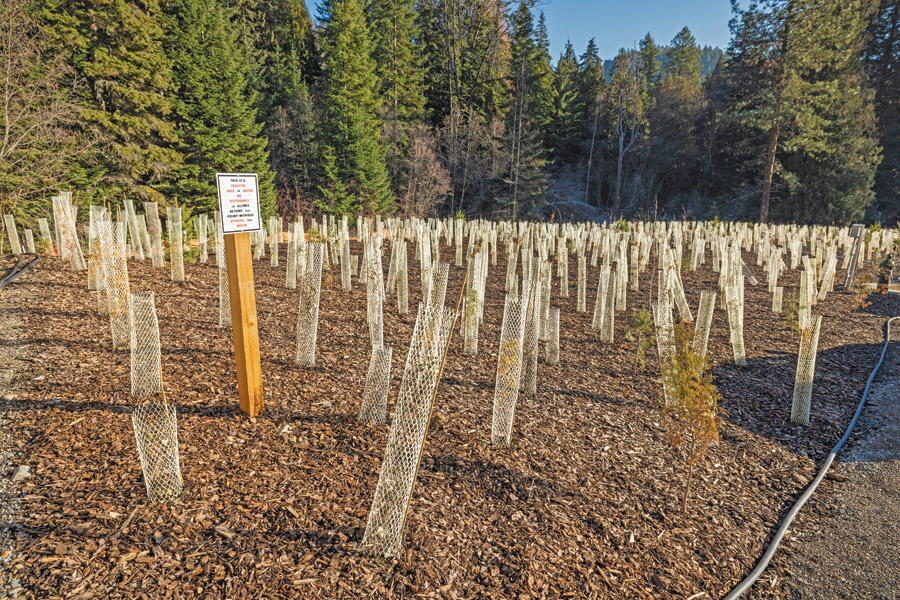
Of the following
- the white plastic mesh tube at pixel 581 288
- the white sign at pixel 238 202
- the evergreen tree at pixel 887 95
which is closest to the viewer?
the white sign at pixel 238 202

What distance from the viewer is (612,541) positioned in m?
2.96

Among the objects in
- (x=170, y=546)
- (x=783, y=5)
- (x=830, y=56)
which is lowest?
(x=170, y=546)

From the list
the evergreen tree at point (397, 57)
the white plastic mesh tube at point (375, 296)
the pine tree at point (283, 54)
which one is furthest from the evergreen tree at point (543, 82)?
the white plastic mesh tube at point (375, 296)

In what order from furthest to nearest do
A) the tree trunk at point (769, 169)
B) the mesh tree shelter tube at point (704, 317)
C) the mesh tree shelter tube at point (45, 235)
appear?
the tree trunk at point (769, 169) → the mesh tree shelter tube at point (45, 235) → the mesh tree shelter tube at point (704, 317)

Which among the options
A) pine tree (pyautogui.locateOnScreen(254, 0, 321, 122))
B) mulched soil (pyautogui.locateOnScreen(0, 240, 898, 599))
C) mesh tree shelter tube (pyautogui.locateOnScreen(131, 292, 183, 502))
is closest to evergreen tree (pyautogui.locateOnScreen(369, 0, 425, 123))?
pine tree (pyautogui.locateOnScreen(254, 0, 321, 122))

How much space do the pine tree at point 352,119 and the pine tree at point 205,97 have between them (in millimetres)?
5208

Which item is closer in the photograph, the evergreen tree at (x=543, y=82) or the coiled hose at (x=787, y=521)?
the coiled hose at (x=787, y=521)

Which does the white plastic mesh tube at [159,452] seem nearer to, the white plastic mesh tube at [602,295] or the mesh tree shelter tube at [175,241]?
the white plastic mesh tube at [602,295]

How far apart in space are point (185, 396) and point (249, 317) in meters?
1.02

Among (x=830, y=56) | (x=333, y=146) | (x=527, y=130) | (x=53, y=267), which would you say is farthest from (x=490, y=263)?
(x=830, y=56)

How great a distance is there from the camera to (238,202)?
336 cm

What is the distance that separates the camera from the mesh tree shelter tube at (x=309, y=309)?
15.3 feet

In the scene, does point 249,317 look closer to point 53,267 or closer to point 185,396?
point 185,396

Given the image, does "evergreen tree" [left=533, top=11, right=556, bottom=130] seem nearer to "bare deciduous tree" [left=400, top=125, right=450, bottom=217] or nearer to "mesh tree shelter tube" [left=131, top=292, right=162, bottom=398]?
"bare deciduous tree" [left=400, top=125, right=450, bottom=217]
